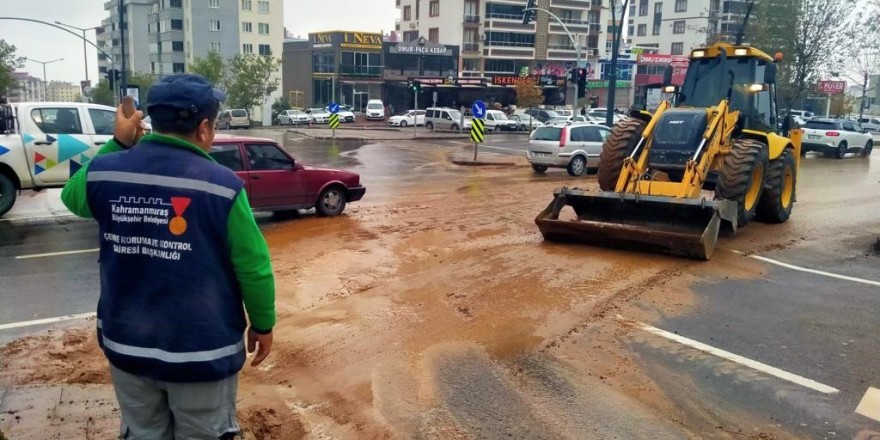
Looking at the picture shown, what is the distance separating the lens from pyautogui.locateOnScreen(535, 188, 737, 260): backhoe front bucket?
8.93 meters

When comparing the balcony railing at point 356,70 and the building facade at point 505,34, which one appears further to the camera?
the building facade at point 505,34

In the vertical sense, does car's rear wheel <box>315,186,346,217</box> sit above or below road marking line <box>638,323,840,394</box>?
above

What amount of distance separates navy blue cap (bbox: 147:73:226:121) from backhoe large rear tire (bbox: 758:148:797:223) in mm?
10732

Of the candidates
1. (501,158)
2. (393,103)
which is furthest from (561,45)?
(501,158)

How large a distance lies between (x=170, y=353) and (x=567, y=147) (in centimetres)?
1874

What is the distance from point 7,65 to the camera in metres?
39.8

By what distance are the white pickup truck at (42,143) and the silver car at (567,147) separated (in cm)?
1233

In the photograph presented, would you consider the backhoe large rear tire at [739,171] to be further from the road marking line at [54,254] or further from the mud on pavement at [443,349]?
the road marking line at [54,254]

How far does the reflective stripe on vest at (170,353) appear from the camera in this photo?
2607 millimetres

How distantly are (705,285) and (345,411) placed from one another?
5.05 m

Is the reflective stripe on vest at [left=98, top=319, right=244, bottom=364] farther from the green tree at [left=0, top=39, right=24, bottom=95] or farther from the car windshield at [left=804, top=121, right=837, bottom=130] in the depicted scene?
the green tree at [left=0, top=39, right=24, bottom=95]

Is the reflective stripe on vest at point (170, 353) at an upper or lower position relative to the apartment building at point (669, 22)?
lower

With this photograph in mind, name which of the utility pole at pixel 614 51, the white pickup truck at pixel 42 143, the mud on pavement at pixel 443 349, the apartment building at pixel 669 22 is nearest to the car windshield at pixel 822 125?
the utility pole at pixel 614 51

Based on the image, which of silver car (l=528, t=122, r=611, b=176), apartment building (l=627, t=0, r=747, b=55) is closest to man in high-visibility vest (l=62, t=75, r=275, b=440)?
silver car (l=528, t=122, r=611, b=176)
